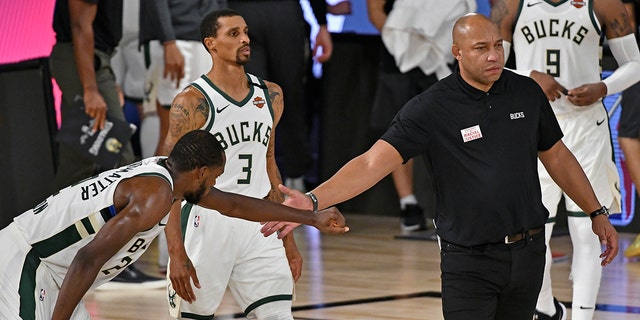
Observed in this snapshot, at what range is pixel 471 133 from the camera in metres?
5.30

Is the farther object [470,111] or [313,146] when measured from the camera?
[313,146]

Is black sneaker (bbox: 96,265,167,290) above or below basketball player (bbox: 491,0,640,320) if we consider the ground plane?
below

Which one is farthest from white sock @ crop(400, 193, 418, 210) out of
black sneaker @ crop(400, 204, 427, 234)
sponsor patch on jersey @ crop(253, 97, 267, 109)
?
sponsor patch on jersey @ crop(253, 97, 267, 109)

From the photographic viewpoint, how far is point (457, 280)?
5328mm

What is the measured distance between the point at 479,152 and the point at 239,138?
1.44 metres

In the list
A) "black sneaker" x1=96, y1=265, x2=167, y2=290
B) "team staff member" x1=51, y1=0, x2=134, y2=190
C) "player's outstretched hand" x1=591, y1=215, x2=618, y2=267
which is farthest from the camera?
"black sneaker" x1=96, y1=265, x2=167, y2=290

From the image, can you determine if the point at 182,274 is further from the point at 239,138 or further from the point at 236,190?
the point at 239,138

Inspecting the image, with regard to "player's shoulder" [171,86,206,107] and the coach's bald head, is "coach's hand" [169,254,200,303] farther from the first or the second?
the coach's bald head

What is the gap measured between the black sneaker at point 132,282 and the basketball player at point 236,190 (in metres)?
2.31

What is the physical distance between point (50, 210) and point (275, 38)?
4.97 meters

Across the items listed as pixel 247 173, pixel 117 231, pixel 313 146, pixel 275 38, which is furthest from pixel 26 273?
pixel 313 146

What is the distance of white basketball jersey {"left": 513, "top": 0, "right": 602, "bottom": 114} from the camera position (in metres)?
7.12

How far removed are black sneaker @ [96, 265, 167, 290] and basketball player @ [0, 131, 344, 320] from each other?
3124mm

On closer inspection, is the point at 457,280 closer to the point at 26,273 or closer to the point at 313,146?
Result: the point at 26,273
